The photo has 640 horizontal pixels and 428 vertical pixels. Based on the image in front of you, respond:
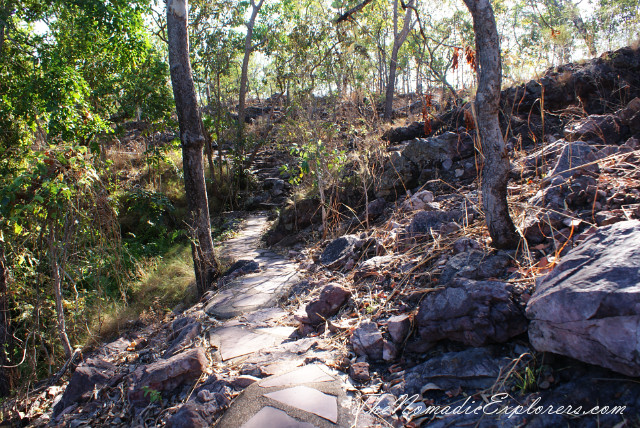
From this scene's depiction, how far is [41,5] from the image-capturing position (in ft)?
19.5

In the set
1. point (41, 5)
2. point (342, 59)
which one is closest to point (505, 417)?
point (41, 5)

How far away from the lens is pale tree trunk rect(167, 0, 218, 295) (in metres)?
4.97

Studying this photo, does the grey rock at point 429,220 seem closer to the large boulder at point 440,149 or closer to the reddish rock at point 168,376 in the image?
the large boulder at point 440,149

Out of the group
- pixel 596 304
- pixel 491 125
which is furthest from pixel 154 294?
pixel 596 304

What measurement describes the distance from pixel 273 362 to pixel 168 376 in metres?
0.74

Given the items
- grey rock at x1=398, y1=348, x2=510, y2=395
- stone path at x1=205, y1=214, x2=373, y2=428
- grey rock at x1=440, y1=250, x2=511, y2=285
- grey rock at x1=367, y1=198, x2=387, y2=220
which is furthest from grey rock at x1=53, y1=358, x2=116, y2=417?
grey rock at x1=367, y1=198, x2=387, y2=220

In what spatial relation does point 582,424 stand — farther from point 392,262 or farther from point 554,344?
point 392,262

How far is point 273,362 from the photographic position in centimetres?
287

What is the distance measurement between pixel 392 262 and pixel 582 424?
2.21 meters

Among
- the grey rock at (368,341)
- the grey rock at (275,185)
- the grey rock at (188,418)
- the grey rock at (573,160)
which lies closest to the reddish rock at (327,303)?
the grey rock at (368,341)

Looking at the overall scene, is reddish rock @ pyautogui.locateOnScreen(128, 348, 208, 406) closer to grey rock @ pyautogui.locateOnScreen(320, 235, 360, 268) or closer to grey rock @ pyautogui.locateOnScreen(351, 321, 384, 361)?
grey rock @ pyautogui.locateOnScreen(351, 321, 384, 361)

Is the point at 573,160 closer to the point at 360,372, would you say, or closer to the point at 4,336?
the point at 360,372

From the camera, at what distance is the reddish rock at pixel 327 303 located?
11.4ft

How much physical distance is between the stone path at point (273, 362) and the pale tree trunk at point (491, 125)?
156cm
